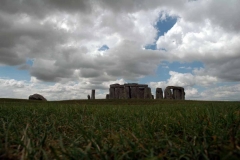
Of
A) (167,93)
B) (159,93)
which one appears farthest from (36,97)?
(167,93)

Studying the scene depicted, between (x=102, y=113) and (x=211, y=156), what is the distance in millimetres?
3339

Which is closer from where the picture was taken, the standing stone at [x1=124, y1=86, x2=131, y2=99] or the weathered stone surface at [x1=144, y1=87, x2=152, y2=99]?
the standing stone at [x1=124, y1=86, x2=131, y2=99]

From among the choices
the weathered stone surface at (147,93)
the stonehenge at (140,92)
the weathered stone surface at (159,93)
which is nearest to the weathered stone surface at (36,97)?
the stonehenge at (140,92)

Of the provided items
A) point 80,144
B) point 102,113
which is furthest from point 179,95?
point 80,144

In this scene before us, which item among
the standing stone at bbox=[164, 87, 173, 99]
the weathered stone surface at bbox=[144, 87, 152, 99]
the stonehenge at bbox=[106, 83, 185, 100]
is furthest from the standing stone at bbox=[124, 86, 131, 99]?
the standing stone at bbox=[164, 87, 173, 99]

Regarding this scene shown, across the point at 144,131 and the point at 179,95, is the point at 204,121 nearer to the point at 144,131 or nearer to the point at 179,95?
the point at 144,131

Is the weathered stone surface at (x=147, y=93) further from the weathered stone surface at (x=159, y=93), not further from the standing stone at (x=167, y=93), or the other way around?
the standing stone at (x=167, y=93)

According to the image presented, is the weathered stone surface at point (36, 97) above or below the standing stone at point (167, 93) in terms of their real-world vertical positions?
below

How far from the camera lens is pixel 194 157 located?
179 cm

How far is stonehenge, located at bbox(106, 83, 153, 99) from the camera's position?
118 feet

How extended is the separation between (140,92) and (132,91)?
1415 mm

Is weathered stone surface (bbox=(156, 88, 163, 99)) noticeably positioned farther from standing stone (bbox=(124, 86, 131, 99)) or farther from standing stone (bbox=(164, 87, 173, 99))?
standing stone (bbox=(124, 86, 131, 99))

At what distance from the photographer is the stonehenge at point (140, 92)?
35.9 meters

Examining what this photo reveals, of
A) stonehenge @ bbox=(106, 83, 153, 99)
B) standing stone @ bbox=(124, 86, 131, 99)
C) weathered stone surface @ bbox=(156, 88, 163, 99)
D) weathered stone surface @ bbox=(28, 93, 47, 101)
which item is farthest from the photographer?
weathered stone surface @ bbox=(156, 88, 163, 99)
